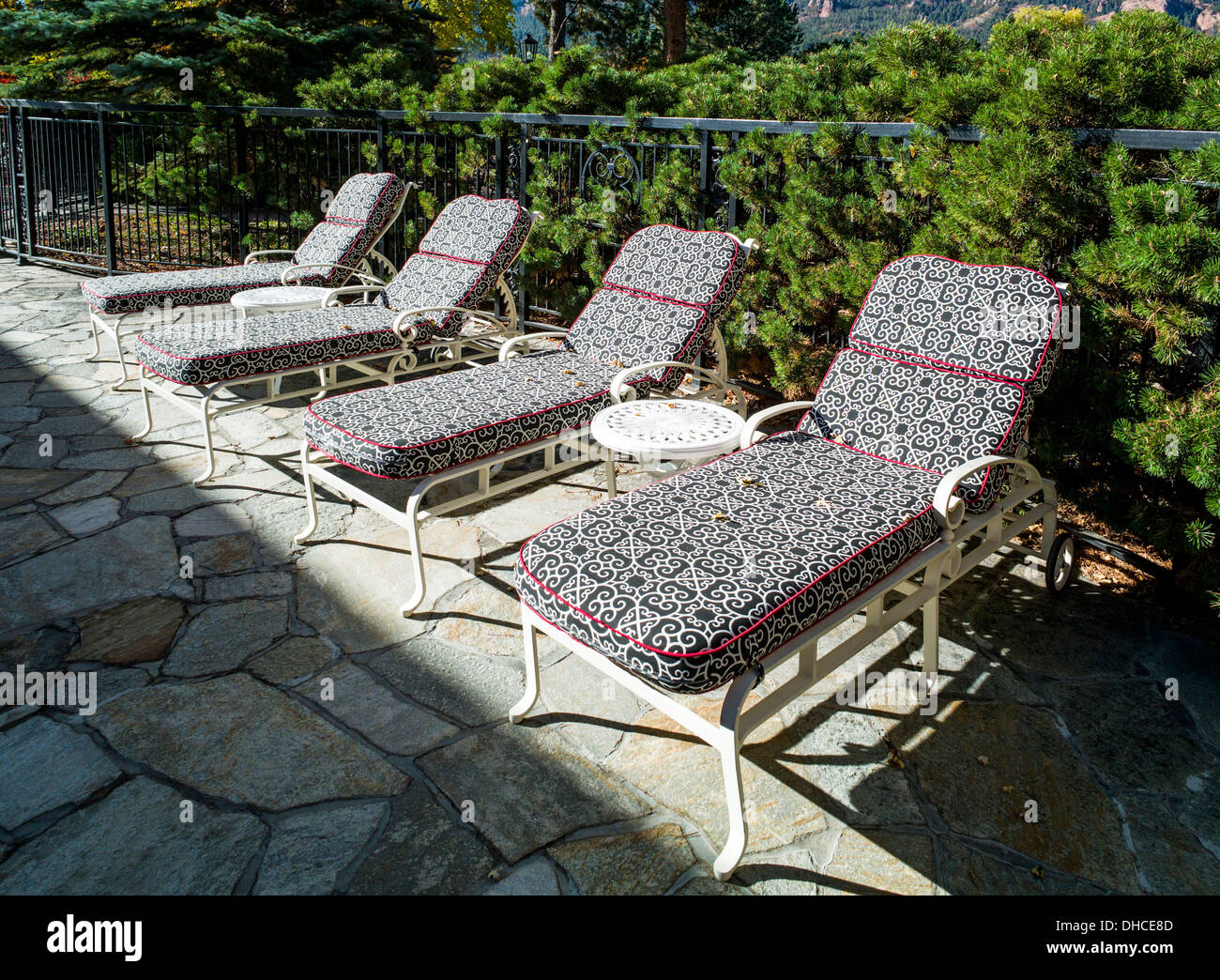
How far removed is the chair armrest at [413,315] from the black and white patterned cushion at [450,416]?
918 mm

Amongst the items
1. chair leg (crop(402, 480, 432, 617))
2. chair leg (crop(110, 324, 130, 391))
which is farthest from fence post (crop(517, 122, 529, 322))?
chair leg (crop(402, 480, 432, 617))

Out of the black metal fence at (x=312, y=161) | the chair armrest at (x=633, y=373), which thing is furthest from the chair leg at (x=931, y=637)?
the black metal fence at (x=312, y=161)

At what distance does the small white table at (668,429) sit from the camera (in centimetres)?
362

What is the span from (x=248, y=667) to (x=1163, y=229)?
3.69 m

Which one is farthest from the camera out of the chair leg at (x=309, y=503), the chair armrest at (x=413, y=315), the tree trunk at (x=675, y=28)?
the tree trunk at (x=675, y=28)

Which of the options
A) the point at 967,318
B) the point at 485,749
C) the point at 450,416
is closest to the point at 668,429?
the point at 450,416

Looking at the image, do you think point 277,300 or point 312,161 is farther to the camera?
point 312,161

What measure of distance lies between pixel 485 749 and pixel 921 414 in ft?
7.04

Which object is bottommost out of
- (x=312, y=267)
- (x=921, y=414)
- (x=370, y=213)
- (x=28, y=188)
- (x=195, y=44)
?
(x=921, y=414)

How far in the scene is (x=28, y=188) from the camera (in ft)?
35.3

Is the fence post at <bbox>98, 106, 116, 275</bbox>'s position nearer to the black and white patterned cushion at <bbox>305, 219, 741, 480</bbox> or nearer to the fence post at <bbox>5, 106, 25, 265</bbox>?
the fence post at <bbox>5, 106, 25, 265</bbox>

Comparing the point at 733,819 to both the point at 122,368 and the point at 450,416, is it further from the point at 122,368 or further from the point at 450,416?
the point at 122,368

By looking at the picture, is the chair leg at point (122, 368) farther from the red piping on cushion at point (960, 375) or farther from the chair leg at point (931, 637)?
the chair leg at point (931, 637)

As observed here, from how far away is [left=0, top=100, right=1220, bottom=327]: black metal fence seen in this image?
6.02m
